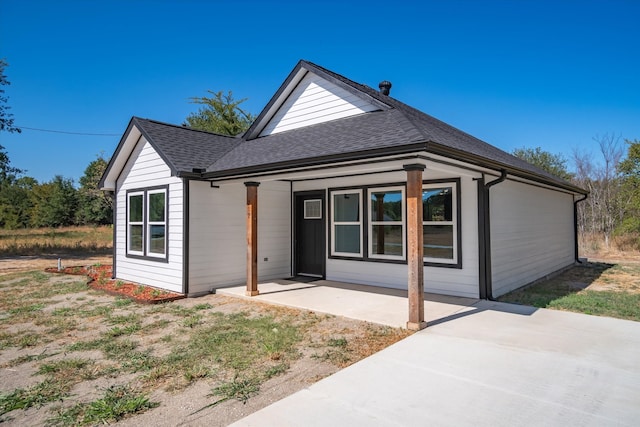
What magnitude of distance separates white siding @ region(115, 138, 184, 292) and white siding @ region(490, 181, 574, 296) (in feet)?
22.0

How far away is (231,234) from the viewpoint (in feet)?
28.6

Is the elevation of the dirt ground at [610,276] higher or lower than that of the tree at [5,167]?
lower

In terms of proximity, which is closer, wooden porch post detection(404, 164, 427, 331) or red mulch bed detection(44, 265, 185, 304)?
wooden porch post detection(404, 164, 427, 331)

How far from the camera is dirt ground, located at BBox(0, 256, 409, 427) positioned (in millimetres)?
3074

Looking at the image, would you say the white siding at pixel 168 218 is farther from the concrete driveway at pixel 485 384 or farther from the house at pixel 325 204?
the concrete driveway at pixel 485 384

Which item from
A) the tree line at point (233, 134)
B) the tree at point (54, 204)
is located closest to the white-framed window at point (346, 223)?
the tree line at point (233, 134)

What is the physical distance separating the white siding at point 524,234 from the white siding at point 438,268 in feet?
1.63

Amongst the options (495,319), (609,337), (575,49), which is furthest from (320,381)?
(575,49)

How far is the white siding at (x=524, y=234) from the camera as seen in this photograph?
24.4 ft

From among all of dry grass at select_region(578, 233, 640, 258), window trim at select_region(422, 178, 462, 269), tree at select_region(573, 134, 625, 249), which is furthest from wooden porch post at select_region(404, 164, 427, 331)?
tree at select_region(573, 134, 625, 249)

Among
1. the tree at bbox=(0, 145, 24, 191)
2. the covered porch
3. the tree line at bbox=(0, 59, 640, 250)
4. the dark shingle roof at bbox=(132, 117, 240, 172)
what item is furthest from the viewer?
the tree at bbox=(0, 145, 24, 191)

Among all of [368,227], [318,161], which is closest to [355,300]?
[368,227]

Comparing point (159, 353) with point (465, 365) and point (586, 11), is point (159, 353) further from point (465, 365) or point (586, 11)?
point (586, 11)

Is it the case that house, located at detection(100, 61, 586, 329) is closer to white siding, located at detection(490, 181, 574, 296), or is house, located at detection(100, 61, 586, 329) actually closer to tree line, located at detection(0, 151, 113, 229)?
white siding, located at detection(490, 181, 574, 296)
